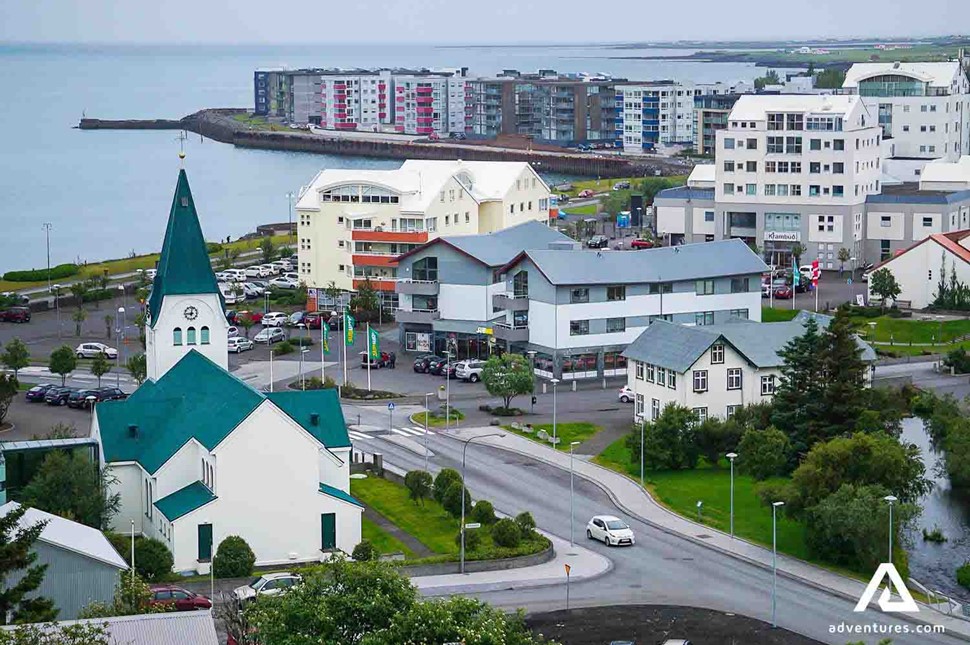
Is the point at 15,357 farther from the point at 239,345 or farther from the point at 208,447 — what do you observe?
the point at 208,447

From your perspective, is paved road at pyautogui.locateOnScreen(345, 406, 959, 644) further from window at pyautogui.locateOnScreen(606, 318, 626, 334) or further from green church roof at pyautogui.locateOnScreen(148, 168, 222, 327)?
window at pyautogui.locateOnScreen(606, 318, 626, 334)

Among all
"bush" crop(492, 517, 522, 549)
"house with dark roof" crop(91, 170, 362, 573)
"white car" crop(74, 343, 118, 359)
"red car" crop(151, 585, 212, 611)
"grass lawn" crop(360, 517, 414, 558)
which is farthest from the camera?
"white car" crop(74, 343, 118, 359)

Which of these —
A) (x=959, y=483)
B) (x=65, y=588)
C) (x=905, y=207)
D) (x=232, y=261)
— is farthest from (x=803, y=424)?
(x=232, y=261)

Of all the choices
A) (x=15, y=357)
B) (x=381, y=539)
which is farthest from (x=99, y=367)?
(x=381, y=539)

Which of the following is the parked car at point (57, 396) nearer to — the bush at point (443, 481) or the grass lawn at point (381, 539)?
the grass lawn at point (381, 539)

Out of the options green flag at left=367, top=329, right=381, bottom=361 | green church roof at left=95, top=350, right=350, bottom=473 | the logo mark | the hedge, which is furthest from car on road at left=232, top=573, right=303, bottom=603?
the hedge

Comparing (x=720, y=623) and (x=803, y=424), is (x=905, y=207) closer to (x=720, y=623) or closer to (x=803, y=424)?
(x=803, y=424)
